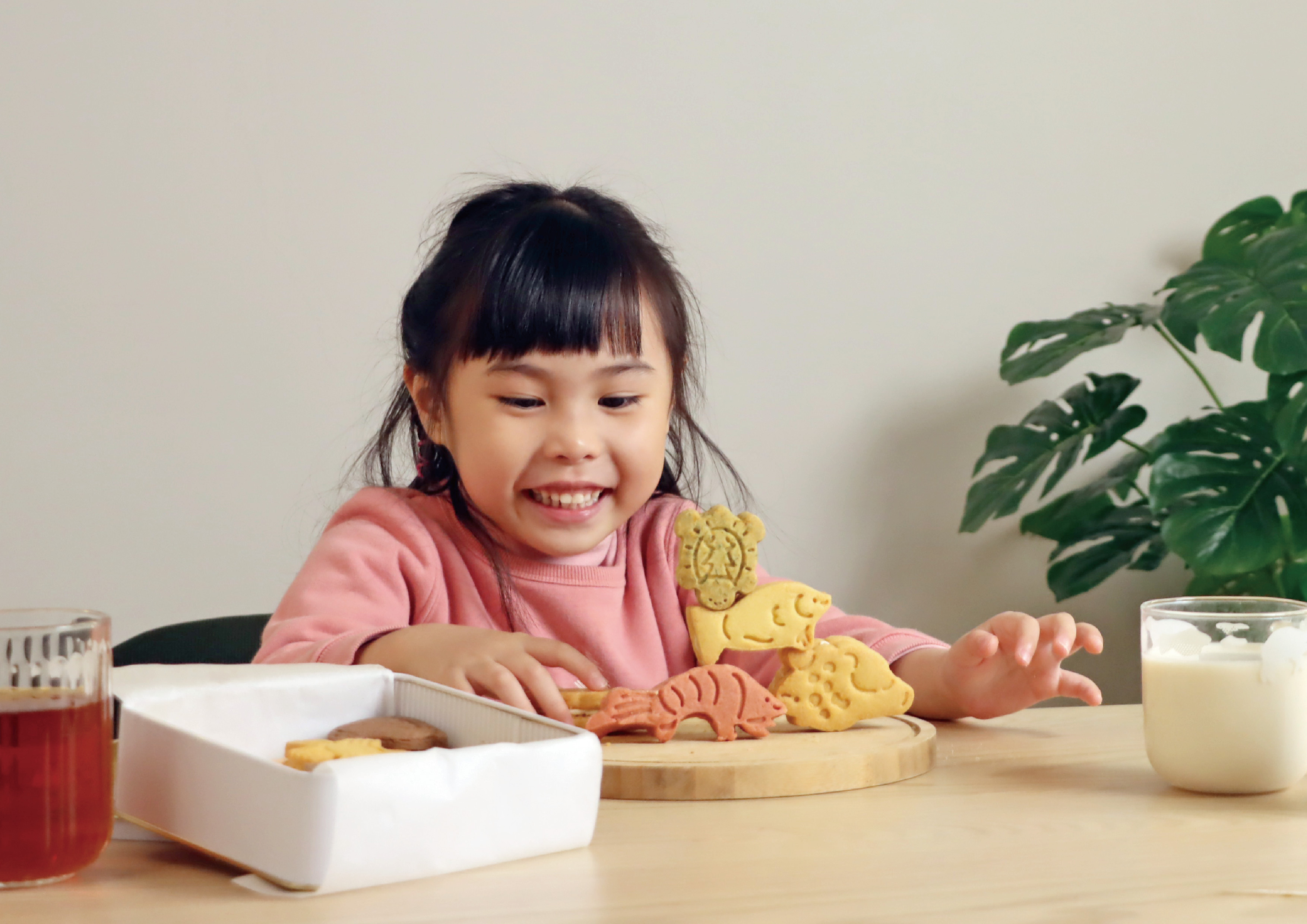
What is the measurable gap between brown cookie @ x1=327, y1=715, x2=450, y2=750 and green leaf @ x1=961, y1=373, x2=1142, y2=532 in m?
1.71

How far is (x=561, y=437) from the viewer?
1.13 meters

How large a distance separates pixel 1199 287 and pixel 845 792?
1588mm

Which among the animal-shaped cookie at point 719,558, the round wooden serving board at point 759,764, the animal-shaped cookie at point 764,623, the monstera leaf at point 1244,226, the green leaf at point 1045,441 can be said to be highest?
the monstera leaf at point 1244,226

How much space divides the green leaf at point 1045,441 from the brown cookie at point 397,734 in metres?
1.71

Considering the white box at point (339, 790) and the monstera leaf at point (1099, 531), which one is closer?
the white box at point (339, 790)

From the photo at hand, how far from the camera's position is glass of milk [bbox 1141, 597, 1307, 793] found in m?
0.81

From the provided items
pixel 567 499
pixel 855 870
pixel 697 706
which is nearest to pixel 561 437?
pixel 567 499

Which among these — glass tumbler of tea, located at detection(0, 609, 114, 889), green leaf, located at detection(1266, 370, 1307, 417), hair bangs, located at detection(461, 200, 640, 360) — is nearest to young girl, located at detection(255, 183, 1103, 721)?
hair bangs, located at detection(461, 200, 640, 360)

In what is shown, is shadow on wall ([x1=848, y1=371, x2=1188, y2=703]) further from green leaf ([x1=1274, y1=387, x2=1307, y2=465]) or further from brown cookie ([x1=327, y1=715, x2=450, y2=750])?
brown cookie ([x1=327, y1=715, x2=450, y2=750])

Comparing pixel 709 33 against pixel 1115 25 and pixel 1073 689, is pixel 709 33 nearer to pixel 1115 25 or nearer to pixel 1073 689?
pixel 1115 25

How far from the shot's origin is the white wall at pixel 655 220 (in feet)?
7.23

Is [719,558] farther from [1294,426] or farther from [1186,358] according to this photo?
[1186,358]

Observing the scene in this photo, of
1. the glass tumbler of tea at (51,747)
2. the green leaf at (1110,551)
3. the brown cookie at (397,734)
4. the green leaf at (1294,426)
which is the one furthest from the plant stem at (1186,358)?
the glass tumbler of tea at (51,747)

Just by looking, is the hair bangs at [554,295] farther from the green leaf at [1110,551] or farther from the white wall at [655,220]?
the green leaf at [1110,551]
